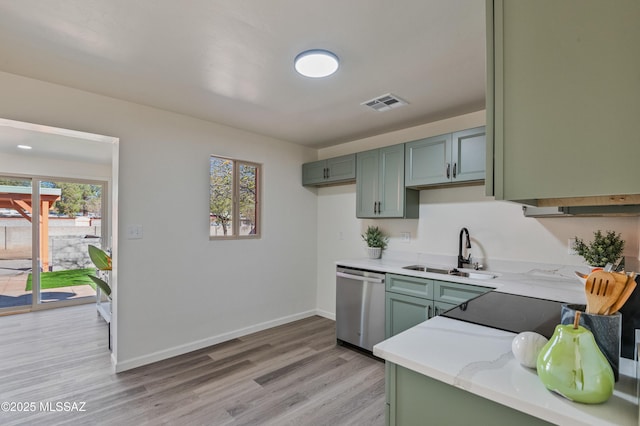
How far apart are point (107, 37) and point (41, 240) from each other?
15.1 ft

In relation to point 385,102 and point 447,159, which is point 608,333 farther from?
point 385,102

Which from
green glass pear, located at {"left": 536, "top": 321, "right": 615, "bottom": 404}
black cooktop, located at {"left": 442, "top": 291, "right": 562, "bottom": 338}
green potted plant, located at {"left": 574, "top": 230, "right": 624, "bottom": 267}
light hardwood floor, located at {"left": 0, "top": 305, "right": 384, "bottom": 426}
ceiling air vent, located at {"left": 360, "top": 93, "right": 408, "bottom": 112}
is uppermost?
ceiling air vent, located at {"left": 360, "top": 93, "right": 408, "bottom": 112}

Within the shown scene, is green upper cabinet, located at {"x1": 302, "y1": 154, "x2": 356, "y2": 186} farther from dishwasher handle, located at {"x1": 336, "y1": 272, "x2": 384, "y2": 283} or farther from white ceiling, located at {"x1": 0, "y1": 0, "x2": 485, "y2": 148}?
dishwasher handle, located at {"x1": 336, "y1": 272, "x2": 384, "y2": 283}

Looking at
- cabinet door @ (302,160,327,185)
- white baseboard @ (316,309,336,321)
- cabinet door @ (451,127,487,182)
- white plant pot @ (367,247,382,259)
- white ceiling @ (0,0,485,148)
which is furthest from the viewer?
white baseboard @ (316,309,336,321)

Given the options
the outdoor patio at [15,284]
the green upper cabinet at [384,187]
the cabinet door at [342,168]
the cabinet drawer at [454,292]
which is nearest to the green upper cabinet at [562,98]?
the cabinet drawer at [454,292]

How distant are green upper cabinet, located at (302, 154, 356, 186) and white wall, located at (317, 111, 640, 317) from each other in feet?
1.01

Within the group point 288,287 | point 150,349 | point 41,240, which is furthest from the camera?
point 41,240

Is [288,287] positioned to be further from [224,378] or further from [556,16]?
[556,16]

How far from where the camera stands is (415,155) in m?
3.10

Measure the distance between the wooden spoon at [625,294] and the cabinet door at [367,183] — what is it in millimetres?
2653

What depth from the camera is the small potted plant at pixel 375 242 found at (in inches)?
144

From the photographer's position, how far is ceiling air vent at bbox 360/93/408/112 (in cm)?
265

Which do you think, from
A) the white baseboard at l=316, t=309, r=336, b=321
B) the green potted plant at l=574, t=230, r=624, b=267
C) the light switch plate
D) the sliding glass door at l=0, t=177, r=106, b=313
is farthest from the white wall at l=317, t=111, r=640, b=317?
the sliding glass door at l=0, t=177, r=106, b=313

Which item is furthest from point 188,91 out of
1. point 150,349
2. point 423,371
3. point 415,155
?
point 423,371
